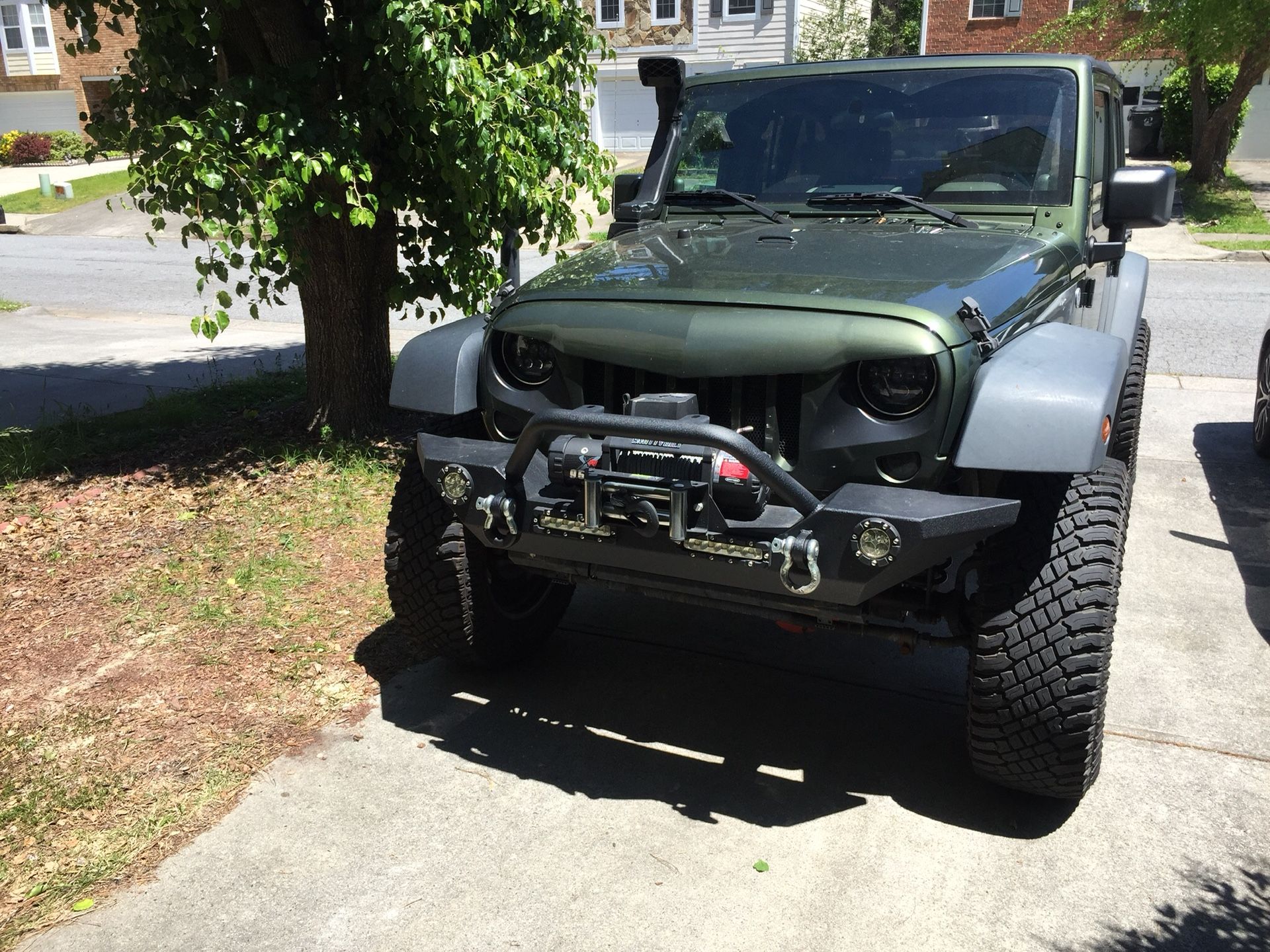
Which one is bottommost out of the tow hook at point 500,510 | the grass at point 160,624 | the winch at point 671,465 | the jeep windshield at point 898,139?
the grass at point 160,624

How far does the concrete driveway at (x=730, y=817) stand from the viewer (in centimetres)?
275

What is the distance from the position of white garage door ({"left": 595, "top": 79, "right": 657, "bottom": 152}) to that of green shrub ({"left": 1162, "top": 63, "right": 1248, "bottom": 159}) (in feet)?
39.9

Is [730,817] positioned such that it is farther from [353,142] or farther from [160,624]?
[353,142]

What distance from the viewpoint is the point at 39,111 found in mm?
35781

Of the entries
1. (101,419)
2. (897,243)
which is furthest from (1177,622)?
(101,419)

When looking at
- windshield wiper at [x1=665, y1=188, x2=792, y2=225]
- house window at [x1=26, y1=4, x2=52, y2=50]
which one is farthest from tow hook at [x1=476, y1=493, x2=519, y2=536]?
house window at [x1=26, y1=4, x2=52, y2=50]

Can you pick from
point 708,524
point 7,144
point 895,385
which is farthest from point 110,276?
point 7,144

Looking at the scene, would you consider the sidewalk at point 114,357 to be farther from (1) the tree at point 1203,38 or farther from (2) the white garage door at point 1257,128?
(2) the white garage door at point 1257,128

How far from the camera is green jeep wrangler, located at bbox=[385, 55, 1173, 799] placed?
278 centimetres

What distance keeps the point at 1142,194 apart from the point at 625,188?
196cm

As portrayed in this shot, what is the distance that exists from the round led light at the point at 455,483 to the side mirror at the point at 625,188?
1.83 meters

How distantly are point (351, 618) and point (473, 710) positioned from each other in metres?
0.85

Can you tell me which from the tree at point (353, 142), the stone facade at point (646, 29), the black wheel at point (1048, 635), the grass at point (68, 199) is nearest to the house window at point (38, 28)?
the grass at point (68, 199)

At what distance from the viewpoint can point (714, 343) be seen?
2.99m
